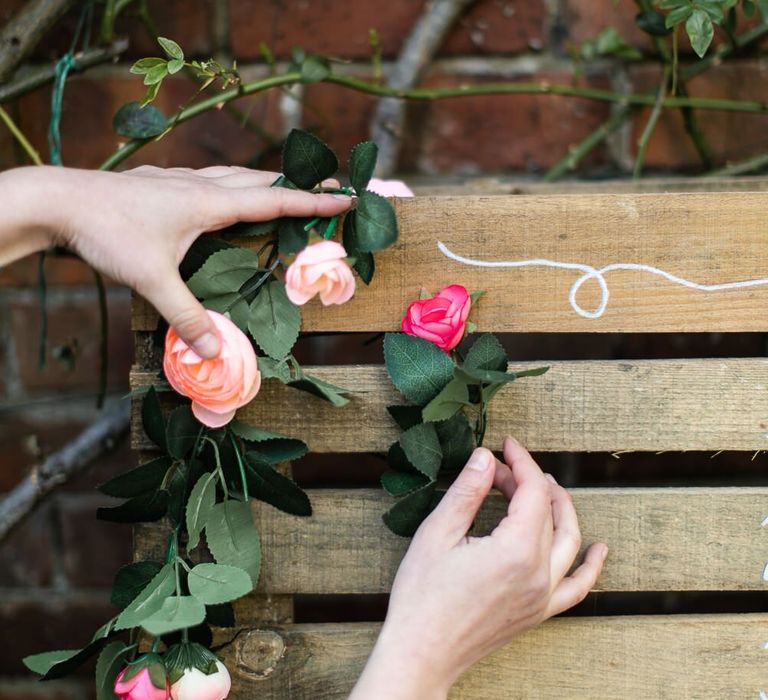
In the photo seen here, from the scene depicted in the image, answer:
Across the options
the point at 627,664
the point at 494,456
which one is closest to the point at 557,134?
the point at 494,456

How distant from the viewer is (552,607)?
1.85 ft

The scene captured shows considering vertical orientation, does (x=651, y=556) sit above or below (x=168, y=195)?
below

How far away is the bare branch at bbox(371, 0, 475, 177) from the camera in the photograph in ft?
2.68

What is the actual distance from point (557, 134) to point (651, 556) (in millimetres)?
449

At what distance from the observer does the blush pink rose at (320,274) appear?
21.1 inches

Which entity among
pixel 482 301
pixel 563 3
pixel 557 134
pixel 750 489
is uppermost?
pixel 563 3

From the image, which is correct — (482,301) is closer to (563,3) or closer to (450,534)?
(450,534)

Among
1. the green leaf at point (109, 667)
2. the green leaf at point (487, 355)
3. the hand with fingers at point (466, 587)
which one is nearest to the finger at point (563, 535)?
the hand with fingers at point (466, 587)

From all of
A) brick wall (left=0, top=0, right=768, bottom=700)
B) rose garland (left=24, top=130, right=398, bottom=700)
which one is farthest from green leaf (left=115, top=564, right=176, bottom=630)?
brick wall (left=0, top=0, right=768, bottom=700)

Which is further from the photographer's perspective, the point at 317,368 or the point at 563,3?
the point at 563,3

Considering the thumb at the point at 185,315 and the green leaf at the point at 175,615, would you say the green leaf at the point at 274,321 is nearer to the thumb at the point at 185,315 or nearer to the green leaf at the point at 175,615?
the thumb at the point at 185,315

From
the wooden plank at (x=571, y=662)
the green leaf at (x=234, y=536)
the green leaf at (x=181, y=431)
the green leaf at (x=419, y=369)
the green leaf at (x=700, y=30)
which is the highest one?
the green leaf at (x=700, y=30)

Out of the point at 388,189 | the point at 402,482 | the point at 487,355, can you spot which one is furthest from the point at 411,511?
the point at 388,189

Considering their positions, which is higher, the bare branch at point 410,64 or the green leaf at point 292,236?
the bare branch at point 410,64
